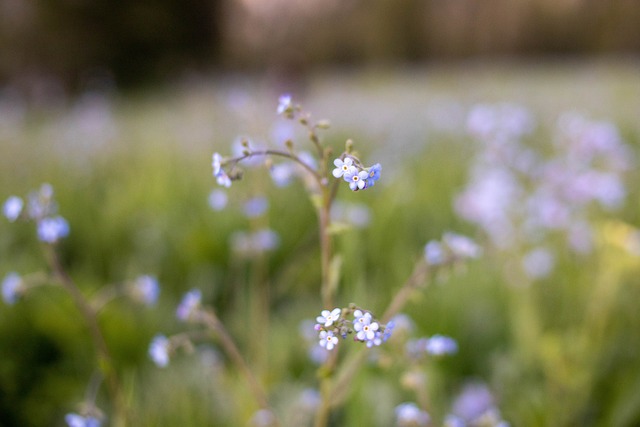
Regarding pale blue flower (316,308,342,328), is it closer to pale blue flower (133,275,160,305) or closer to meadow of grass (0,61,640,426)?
meadow of grass (0,61,640,426)

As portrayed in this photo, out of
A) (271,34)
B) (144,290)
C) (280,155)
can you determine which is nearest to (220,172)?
(280,155)

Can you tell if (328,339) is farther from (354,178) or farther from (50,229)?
(50,229)

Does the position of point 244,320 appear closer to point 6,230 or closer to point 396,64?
point 6,230

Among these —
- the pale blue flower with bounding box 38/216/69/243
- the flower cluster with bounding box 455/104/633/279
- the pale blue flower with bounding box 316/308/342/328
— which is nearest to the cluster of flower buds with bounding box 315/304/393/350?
the pale blue flower with bounding box 316/308/342/328

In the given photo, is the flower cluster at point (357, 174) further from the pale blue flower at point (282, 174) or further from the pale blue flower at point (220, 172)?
the pale blue flower at point (282, 174)

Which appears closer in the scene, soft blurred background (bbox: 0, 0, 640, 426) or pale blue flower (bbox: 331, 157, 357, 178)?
pale blue flower (bbox: 331, 157, 357, 178)

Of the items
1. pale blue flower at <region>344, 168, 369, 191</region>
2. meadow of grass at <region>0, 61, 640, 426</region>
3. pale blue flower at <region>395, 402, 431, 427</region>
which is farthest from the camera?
meadow of grass at <region>0, 61, 640, 426</region>

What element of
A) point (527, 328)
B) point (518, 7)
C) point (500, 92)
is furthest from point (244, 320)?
point (518, 7)

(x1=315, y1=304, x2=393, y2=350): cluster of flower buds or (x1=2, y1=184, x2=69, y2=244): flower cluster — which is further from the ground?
(x1=2, y1=184, x2=69, y2=244): flower cluster
